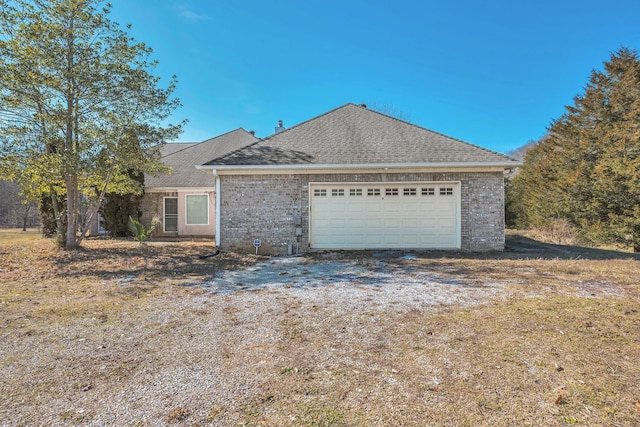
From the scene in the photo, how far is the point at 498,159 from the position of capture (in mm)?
10078

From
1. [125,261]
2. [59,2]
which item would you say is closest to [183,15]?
[59,2]

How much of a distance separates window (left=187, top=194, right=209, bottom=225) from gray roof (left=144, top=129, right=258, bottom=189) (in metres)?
0.62

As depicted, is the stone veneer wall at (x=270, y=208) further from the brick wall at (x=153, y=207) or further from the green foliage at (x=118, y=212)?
the green foliage at (x=118, y=212)

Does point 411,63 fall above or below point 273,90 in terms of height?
above

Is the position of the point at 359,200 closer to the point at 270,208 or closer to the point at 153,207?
the point at 270,208

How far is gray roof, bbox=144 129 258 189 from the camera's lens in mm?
15484

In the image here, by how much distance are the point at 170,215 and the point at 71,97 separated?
718 cm

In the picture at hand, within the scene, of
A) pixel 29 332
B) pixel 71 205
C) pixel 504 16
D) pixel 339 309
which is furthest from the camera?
pixel 504 16

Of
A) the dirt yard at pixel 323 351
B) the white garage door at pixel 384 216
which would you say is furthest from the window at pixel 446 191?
the dirt yard at pixel 323 351

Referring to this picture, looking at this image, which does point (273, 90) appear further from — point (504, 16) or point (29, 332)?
point (29, 332)

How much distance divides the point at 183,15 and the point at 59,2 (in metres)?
3.08

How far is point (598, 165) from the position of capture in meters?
14.5

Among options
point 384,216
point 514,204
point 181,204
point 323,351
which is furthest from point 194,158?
point 514,204

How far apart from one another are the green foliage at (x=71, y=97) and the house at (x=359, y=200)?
8.39ft
